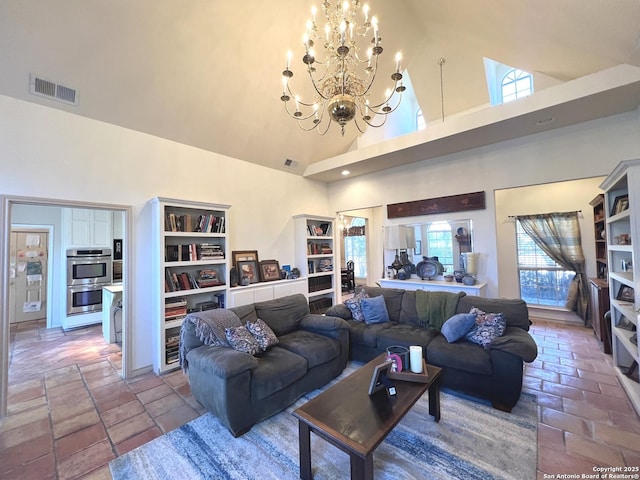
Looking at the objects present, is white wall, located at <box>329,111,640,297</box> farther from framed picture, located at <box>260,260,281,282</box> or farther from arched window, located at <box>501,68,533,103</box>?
framed picture, located at <box>260,260,281,282</box>

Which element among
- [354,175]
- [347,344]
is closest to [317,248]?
[354,175]

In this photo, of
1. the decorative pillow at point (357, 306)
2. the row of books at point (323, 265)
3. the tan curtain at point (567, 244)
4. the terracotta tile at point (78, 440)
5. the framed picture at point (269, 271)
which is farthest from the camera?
the row of books at point (323, 265)

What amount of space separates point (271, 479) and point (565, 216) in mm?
6081

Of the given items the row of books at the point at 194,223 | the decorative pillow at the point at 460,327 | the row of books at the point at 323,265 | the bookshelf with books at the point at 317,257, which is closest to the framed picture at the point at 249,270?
the row of books at the point at 194,223

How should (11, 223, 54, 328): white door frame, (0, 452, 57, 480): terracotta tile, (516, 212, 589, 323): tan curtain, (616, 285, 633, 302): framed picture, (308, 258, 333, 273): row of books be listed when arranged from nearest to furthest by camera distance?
(0, 452, 57, 480): terracotta tile < (616, 285, 633, 302): framed picture < (516, 212, 589, 323): tan curtain < (11, 223, 54, 328): white door frame < (308, 258, 333, 273): row of books

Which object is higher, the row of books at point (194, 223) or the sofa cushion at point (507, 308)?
the row of books at point (194, 223)

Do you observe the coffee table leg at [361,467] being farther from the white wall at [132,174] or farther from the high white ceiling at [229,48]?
the high white ceiling at [229,48]

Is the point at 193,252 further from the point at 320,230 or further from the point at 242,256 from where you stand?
the point at 320,230

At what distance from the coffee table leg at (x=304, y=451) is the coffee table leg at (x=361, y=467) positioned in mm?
337

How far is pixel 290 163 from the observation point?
5176mm

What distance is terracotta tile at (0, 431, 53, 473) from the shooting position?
1930 mm

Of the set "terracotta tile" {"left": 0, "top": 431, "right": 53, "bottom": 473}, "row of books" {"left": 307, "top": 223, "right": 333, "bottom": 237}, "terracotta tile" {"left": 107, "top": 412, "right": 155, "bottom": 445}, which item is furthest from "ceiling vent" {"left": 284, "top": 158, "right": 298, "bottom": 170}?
"terracotta tile" {"left": 0, "top": 431, "right": 53, "bottom": 473}

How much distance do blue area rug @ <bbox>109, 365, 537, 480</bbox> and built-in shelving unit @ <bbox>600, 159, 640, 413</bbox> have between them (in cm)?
128

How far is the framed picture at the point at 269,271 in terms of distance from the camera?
15.4ft
